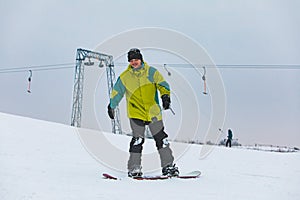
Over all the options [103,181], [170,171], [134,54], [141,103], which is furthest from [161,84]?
[103,181]

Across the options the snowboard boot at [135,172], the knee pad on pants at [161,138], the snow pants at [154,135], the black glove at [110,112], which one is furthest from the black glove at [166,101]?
the snowboard boot at [135,172]

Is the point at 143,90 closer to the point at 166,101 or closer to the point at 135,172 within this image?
the point at 166,101

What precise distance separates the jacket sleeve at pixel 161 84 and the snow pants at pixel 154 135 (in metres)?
0.44

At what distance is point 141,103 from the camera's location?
4.62 m

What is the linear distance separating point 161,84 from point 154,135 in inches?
27.9

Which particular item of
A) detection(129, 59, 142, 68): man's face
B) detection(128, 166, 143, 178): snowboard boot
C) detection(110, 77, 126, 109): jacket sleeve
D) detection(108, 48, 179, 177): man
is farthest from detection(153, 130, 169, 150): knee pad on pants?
detection(129, 59, 142, 68): man's face

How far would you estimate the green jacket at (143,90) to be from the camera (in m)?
4.57

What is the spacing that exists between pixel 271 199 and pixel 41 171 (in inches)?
106

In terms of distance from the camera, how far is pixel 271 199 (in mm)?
3531

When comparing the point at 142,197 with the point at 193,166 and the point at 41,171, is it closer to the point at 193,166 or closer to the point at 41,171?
the point at 41,171

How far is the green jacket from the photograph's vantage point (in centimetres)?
457

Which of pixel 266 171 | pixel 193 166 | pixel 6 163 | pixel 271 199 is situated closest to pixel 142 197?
pixel 271 199

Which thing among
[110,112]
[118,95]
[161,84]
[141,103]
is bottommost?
[110,112]

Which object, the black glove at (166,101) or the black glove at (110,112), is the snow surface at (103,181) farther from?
the black glove at (166,101)
